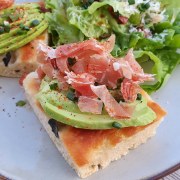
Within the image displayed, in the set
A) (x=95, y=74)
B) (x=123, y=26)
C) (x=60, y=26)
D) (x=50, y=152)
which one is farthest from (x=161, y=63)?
(x=50, y=152)

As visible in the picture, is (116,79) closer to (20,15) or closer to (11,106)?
(11,106)

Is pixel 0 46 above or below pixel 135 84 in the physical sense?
below

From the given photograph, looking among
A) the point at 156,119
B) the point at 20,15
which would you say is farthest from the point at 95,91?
the point at 20,15

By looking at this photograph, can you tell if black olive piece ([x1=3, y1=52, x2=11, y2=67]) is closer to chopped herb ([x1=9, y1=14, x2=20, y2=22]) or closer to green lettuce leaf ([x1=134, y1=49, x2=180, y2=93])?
chopped herb ([x1=9, y1=14, x2=20, y2=22])

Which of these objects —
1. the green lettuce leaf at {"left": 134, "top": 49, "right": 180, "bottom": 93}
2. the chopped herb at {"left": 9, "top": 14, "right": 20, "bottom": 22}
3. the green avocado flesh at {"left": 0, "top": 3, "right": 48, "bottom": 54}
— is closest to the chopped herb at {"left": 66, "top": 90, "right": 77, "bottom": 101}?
the green lettuce leaf at {"left": 134, "top": 49, "right": 180, "bottom": 93}

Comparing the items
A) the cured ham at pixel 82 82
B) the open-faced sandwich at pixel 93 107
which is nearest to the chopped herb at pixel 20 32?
the open-faced sandwich at pixel 93 107
